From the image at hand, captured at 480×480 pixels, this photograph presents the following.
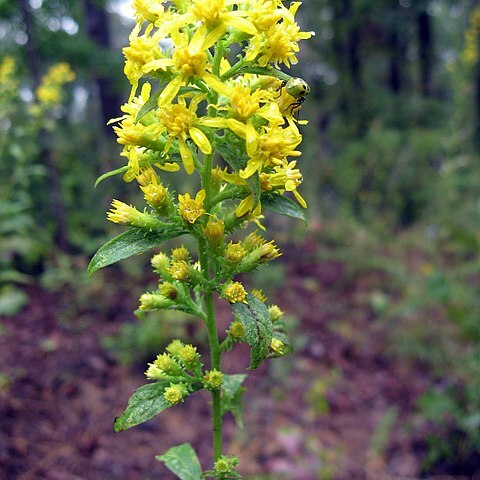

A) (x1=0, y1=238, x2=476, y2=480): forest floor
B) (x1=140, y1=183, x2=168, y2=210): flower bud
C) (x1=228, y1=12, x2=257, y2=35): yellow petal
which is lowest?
(x1=0, y1=238, x2=476, y2=480): forest floor

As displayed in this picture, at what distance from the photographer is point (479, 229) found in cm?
640

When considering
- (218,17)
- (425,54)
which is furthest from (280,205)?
(425,54)

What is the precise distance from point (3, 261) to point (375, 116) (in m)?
8.15

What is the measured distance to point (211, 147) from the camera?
4.26 ft

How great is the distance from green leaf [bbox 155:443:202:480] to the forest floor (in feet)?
4.12

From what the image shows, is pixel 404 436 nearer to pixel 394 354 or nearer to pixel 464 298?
pixel 394 354

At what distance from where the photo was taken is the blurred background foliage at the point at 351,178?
4367 millimetres

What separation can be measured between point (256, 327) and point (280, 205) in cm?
38

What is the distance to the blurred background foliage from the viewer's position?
437 cm

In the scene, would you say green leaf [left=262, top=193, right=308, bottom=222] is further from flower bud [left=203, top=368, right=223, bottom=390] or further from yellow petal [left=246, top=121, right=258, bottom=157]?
flower bud [left=203, top=368, right=223, bottom=390]

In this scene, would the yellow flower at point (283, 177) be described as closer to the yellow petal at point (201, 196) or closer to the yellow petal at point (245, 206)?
the yellow petal at point (245, 206)

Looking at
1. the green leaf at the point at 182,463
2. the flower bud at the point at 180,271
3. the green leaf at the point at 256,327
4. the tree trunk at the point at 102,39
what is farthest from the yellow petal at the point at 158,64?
the tree trunk at the point at 102,39

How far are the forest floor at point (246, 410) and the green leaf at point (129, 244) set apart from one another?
→ 1.71 metres

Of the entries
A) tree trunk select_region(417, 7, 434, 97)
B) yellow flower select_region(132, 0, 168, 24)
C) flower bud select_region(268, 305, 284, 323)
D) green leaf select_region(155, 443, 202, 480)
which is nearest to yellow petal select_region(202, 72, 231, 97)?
yellow flower select_region(132, 0, 168, 24)
